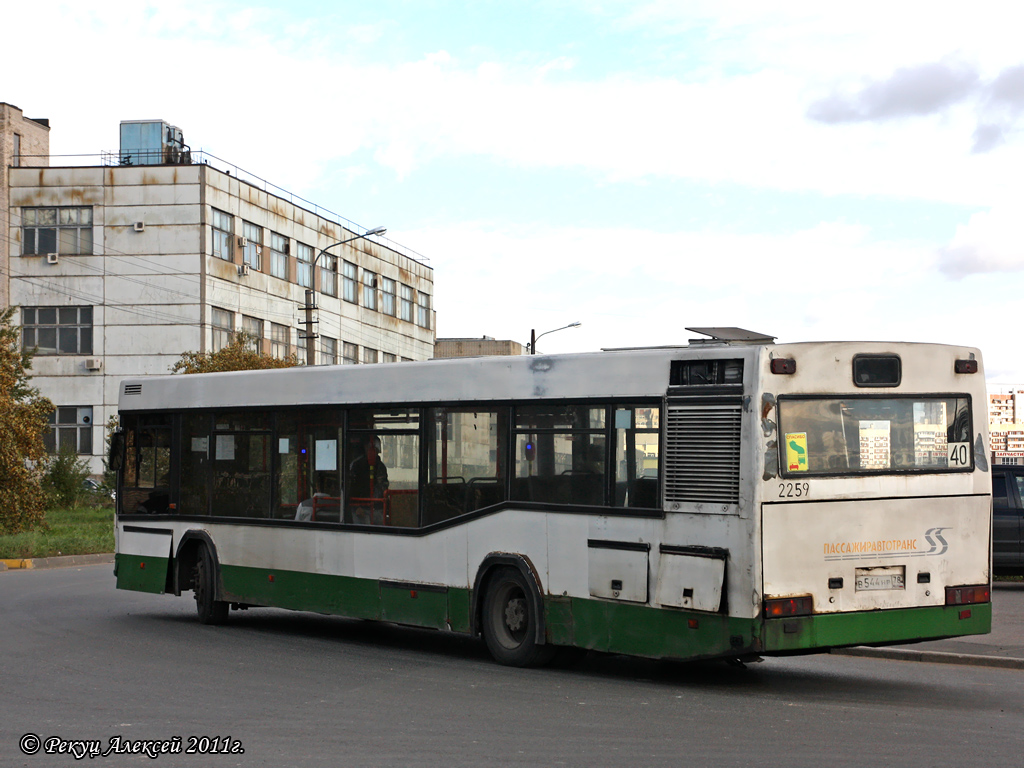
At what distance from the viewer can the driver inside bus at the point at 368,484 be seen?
1320 centimetres

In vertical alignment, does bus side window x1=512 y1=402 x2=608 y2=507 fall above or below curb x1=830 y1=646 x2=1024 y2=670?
above

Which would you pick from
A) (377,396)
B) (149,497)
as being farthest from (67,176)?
(377,396)

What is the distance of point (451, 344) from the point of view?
11838cm

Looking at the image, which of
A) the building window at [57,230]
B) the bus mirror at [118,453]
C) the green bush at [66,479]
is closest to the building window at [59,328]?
the building window at [57,230]

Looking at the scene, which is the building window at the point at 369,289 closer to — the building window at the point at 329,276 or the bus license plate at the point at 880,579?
the building window at the point at 329,276

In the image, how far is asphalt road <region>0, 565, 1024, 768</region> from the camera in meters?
7.74

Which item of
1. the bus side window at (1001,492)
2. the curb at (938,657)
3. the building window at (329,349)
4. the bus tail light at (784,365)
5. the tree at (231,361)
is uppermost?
the building window at (329,349)

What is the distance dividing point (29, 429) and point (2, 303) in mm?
29832

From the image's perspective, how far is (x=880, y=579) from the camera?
1022 cm

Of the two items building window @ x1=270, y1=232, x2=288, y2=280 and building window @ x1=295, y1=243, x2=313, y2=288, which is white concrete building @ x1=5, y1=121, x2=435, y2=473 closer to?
building window @ x1=270, y1=232, x2=288, y2=280

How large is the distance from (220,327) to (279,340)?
4.96 metres

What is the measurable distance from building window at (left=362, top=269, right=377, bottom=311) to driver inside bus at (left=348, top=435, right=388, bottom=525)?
5895 centimetres

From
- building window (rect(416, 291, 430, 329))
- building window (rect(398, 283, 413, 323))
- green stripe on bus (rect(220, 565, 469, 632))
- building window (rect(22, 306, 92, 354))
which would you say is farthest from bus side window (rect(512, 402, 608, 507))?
building window (rect(416, 291, 430, 329))

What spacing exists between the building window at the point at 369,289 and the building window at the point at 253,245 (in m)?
10.9
